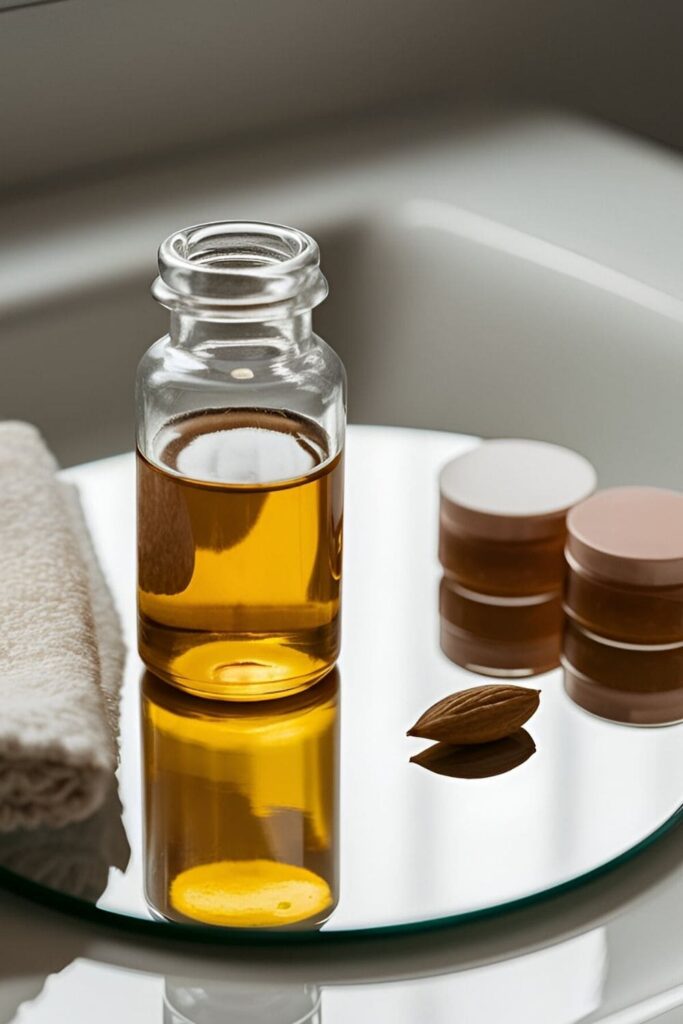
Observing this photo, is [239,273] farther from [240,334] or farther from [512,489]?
[512,489]

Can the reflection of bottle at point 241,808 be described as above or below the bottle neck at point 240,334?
below

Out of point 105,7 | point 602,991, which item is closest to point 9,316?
point 105,7

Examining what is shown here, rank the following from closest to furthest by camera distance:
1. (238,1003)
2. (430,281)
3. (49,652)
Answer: (238,1003) → (49,652) → (430,281)


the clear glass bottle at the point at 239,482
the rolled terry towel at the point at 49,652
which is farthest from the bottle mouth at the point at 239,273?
the rolled terry towel at the point at 49,652

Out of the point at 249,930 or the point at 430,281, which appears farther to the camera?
the point at 430,281

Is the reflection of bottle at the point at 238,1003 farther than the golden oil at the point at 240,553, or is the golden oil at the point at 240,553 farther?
the golden oil at the point at 240,553

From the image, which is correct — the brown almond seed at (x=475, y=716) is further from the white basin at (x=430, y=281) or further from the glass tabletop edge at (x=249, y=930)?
the white basin at (x=430, y=281)

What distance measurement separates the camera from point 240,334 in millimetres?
580

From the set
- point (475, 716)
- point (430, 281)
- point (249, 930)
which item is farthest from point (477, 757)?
point (430, 281)

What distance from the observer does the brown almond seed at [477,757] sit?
22.1 inches

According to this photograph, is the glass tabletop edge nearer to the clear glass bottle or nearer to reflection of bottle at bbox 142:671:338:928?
reflection of bottle at bbox 142:671:338:928

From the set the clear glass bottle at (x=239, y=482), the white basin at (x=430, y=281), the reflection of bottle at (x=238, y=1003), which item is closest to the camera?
the reflection of bottle at (x=238, y=1003)

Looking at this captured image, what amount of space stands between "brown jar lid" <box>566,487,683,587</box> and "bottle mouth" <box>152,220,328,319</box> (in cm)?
16

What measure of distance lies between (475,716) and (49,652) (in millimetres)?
158
